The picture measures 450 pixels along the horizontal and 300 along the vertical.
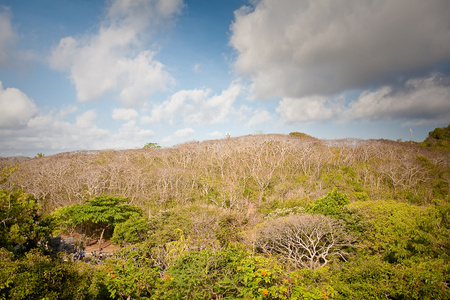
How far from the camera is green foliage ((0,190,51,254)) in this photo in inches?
358

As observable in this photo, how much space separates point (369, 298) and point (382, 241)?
7.61m

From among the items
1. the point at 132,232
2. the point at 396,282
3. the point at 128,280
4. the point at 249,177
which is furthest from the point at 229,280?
the point at 249,177

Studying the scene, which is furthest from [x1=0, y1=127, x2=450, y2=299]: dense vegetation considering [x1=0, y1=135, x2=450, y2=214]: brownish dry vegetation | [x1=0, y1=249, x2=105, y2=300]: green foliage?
[x1=0, y1=135, x2=450, y2=214]: brownish dry vegetation

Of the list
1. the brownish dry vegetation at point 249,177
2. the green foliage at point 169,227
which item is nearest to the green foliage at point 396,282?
the green foliage at point 169,227

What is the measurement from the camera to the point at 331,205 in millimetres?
17094

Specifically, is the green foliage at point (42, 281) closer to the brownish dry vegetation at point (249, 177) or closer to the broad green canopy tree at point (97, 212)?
the broad green canopy tree at point (97, 212)

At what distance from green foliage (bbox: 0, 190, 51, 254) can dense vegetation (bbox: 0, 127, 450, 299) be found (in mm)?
56

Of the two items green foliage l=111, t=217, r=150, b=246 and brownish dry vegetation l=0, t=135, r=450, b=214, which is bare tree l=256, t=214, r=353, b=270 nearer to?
brownish dry vegetation l=0, t=135, r=450, b=214

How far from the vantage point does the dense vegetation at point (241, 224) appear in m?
6.54

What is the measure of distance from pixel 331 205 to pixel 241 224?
28.3 ft

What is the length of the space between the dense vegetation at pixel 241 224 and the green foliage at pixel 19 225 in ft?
0.18

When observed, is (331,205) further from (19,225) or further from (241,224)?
(19,225)

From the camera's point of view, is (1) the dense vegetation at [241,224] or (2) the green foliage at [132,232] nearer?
(1) the dense vegetation at [241,224]

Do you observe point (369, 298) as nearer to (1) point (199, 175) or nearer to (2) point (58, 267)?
(2) point (58, 267)
